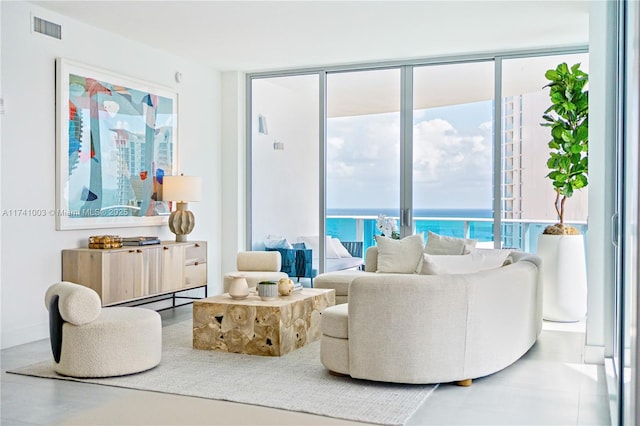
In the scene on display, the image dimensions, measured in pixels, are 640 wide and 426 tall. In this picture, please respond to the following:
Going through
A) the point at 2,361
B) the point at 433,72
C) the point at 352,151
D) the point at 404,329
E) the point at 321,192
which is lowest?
the point at 2,361

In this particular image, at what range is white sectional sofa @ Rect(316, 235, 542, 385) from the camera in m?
3.87

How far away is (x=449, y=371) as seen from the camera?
3.94 m

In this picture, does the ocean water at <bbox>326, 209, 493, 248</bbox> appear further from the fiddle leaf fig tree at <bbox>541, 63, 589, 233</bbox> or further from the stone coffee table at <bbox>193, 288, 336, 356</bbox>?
the stone coffee table at <bbox>193, 288, 336, 356</bbox>

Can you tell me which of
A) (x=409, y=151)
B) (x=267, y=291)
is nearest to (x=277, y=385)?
(x=267, y=291)

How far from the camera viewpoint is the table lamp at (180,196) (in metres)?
6.80

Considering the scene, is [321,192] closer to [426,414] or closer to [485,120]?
[485,120]

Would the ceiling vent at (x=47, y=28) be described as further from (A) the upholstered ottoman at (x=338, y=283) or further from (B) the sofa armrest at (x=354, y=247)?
(B) the sofa armrest at (x=354, y=247)

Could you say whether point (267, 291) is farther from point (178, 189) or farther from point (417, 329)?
point (178, 189)

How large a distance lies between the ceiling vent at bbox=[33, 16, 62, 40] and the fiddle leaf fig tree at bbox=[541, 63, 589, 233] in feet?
14.4

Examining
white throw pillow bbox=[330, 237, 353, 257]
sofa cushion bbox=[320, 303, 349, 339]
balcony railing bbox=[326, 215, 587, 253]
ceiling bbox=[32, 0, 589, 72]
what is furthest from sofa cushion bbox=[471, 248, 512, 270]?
white throw pillow bbox=[330, 237, 353, 257]

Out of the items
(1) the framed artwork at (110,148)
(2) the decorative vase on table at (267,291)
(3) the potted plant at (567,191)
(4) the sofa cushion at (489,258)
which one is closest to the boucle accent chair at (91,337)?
(2) the decorative vase on table at (267,291)

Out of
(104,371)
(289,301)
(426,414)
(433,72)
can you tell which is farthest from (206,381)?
(433,72)

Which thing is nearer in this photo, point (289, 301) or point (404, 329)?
point (404, 329)

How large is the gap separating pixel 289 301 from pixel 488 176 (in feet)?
10.6
